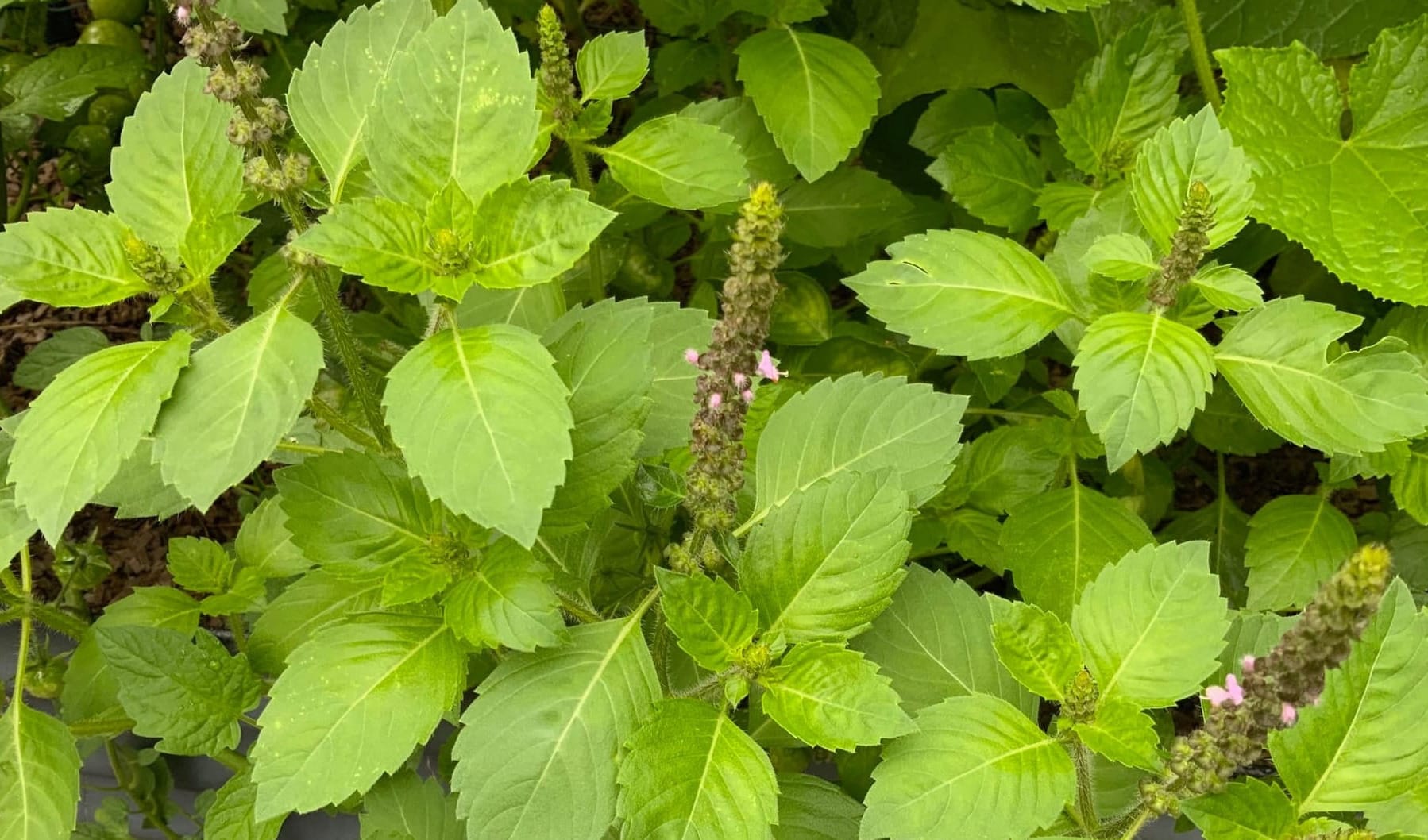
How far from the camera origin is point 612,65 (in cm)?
141

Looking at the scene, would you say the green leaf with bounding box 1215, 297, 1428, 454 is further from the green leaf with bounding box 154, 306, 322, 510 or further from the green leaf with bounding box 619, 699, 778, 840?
A: the green leaf with bounding box 154, 306, 322, 510

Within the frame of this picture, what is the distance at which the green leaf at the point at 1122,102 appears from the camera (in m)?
1.53

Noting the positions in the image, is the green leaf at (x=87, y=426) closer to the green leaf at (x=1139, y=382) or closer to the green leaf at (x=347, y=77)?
the green leaf at (x=347, y=77)

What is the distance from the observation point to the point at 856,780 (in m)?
1.39

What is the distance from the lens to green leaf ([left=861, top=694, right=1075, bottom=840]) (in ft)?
3.08

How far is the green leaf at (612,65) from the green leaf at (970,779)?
0.91 m

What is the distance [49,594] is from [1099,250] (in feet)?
6.79

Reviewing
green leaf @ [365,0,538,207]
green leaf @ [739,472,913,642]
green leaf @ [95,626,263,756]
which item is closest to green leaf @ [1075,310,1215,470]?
green leaf @ [739,472,913,642]

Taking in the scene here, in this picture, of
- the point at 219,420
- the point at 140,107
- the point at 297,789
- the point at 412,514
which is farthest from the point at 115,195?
the point at 297,789

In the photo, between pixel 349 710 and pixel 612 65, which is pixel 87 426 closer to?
pixel 349 710

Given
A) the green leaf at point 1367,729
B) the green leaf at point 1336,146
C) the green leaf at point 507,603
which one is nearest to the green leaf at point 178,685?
the green leaf at point 507,603

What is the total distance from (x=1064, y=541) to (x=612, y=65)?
36.1 inches

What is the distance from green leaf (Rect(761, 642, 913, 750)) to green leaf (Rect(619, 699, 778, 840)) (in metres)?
0.06

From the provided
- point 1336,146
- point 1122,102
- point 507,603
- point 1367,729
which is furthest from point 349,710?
point 1336,146
